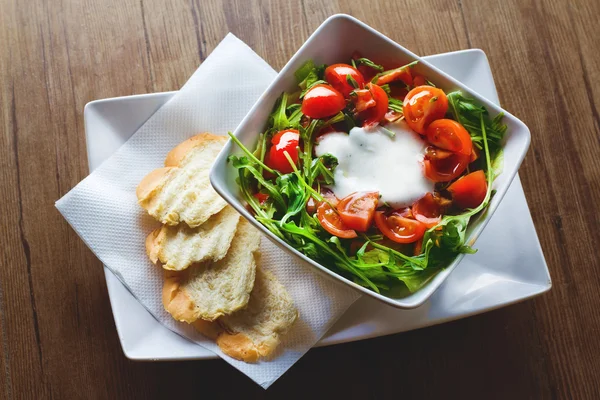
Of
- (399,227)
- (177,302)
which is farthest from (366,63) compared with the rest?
(177,302)

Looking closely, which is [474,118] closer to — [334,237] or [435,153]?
[435,153]

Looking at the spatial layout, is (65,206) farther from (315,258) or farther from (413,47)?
(413,47)

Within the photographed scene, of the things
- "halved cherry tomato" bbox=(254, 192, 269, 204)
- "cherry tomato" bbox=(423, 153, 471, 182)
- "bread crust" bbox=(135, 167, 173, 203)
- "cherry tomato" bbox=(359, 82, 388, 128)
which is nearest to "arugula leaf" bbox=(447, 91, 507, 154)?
"cherry tomato" bbox=(423, 153, 471, 182)

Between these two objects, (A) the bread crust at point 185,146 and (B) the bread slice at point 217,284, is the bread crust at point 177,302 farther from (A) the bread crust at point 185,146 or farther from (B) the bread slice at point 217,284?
(A) the bread crust at point 185,146

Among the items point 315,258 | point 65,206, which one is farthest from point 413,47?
point 65,206

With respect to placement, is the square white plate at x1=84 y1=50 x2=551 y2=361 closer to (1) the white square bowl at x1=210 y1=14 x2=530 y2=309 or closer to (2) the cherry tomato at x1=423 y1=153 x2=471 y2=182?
(1) the white square bowl at x1=210 y1=14 x2=530 y2=309

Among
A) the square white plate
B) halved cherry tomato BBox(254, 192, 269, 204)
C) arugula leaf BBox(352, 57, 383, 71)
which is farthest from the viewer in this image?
the square white plate
